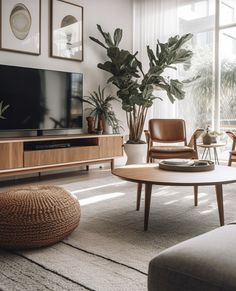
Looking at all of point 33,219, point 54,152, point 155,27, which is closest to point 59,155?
point 54,152

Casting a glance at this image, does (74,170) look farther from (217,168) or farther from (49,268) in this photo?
(49,268)

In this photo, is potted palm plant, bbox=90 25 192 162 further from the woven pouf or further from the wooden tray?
the woven pouf

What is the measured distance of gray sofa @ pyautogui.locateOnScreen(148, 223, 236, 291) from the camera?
2.74ft

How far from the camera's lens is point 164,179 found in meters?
2.23

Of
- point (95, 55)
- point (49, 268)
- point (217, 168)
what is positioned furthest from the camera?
point (95, 55)

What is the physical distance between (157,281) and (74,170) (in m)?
4.14

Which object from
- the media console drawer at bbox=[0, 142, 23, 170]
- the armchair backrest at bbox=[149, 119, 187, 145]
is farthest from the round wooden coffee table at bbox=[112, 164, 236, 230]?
the armchair backrest at bbox=[149, 119, 187, 145]

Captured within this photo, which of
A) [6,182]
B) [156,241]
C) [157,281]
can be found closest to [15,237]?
[156,241]

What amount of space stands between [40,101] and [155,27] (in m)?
2.34

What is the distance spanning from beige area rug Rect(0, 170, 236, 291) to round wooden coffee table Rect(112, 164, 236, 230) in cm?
22

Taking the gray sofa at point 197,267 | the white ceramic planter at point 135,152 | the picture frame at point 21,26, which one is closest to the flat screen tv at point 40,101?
the picture frame at point 21,26

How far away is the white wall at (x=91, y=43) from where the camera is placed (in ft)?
15.0

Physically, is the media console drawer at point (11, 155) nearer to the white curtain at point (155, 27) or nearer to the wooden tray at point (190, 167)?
the wooden tray at point (190, 167)

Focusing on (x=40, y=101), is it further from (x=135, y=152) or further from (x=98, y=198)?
(x=98, y=198)
